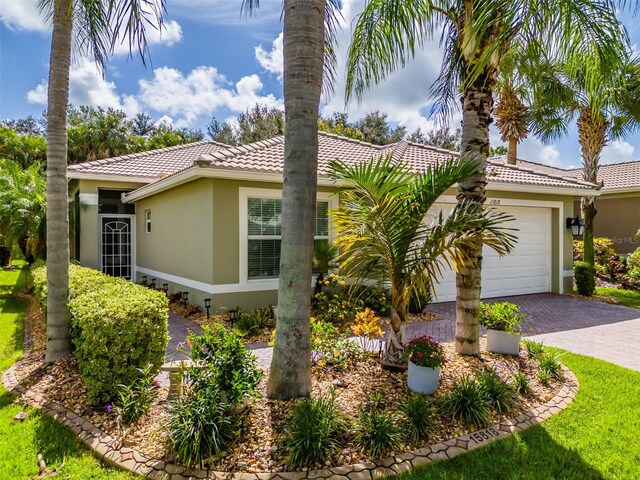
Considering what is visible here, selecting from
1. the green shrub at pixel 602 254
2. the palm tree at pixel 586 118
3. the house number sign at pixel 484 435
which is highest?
the palm tree at pixel 586 118

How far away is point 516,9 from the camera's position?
374cm

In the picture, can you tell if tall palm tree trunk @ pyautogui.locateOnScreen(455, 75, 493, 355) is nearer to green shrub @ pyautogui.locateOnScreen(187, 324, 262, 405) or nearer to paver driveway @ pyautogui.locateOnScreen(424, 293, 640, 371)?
paver driveway @ pyautogui.locateOnScreen(424, 293, 640, 371)

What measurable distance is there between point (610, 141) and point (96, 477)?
62.2 feet

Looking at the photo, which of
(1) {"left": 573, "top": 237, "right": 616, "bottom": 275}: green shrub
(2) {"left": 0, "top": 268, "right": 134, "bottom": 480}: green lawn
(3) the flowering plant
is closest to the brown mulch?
(2) {"left": 0, "top": 268, "right": 134, "bottom": 480}: green lawn

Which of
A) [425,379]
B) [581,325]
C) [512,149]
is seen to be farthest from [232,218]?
[512,149]

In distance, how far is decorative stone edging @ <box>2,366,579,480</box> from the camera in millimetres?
3299

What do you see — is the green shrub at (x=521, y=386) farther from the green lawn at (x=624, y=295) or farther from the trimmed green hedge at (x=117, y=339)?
the green lawn at (x=624, y=295)

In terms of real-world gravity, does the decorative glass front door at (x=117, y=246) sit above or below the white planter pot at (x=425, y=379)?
above

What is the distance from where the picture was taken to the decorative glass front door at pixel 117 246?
14789 millimetres

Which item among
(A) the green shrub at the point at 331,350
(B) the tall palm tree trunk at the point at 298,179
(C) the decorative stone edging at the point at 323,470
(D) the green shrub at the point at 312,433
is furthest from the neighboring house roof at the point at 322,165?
(D) the green shrub at the point at 312,433

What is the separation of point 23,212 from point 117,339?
12372mm

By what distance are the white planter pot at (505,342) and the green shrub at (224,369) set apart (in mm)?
3998

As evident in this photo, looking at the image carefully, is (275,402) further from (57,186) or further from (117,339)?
(57,186)

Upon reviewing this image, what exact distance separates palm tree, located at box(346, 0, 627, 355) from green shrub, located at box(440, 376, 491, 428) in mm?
1663
